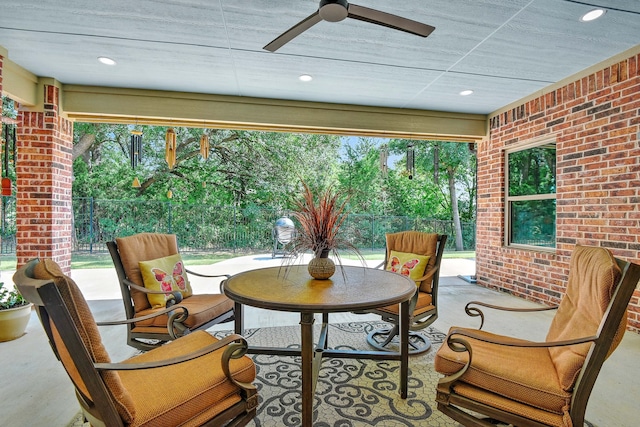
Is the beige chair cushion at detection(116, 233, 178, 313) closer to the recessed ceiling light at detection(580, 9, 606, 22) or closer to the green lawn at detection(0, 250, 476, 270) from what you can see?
the recessed ceiling light at detection(580, 9, 606, 22)

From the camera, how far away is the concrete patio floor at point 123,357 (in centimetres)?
186

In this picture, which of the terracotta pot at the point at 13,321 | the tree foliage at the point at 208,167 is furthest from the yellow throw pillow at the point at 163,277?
the tree foliage at the point at 208,167

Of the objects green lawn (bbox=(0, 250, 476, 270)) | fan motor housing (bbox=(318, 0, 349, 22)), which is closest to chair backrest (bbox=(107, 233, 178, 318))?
fan motor housing (bbox=(318, 0, 349, 22))

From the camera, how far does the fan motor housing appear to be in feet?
6.31

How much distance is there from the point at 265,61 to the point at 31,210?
10.0ft

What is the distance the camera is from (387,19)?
6.56 feet

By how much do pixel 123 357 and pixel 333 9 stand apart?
9.36 feet

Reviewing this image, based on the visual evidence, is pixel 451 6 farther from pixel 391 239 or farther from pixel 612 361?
pixel 612 361

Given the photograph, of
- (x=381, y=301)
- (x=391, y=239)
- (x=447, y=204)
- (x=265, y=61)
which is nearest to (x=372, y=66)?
(x=265, y=61)

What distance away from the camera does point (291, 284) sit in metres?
2.03

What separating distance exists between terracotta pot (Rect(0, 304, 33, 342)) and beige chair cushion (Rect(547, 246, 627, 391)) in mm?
3901

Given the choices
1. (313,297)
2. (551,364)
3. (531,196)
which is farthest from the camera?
(531,196)

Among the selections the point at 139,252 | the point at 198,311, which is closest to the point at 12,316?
the point at 139,252

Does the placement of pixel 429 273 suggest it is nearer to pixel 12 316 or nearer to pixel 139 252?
pixel 139 252
